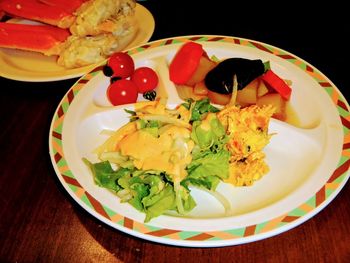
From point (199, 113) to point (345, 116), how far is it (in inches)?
27.9

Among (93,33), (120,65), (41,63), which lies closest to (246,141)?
(120,65)

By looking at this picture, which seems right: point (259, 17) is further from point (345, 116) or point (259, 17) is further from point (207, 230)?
point (207, 230)

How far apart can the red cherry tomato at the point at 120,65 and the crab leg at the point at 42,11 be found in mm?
630

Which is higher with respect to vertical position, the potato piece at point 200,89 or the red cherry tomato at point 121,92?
the potato piece at point 200,89

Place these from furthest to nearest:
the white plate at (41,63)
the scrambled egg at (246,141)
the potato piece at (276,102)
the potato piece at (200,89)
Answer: the white plate at (41,63) → the potato piece at (200,89) → the potato piece at (276,102) → the scrambled egg at (246,141)

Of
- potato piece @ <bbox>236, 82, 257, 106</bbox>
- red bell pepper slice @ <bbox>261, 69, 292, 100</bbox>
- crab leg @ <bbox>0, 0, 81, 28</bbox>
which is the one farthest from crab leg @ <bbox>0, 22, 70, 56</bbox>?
red bell pepper slice @ <bbox>261, 69, 292, 100</bbox>

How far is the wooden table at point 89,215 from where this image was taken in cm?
158

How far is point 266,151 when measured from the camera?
77.6 inches

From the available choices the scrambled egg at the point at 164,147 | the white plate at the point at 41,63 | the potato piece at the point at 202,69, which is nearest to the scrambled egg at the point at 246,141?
the scrambled egg at the point at 164,147

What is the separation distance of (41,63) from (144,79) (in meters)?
0.86

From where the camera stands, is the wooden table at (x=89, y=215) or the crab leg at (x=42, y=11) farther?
the crab leg at (x=42, y=11)

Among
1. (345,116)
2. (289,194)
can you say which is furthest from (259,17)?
(289,194)

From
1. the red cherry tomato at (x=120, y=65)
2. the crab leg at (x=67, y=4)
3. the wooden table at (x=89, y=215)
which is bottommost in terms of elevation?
the wooden table at (x=89, y=215)

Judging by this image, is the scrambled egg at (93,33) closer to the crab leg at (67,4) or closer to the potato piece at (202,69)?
the crab leg at (67,4)
